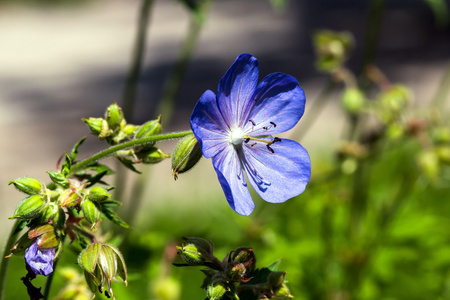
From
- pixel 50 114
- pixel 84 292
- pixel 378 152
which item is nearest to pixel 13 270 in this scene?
pixel 84 292

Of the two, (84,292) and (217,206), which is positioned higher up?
(84,292)

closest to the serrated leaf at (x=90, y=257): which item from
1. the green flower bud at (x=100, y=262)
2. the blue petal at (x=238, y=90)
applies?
the green flower bud at (x=100, y=262)

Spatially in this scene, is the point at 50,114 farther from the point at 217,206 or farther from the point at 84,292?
the point at 84,292

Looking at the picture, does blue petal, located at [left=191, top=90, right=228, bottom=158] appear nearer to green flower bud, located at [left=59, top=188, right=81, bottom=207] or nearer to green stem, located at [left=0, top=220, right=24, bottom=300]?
green flower bud, located at [left=59, top=188, right=81, bottom=207]

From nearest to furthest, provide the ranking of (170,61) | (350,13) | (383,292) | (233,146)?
(233,146), (383,292), (170,61), (350,13)

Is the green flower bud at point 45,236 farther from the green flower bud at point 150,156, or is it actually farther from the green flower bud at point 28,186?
the green flower bud at point 150,156

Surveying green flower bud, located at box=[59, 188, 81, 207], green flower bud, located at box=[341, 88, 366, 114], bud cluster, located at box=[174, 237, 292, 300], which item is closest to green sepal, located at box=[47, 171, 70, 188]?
green flower bud, located at box=[59, 188, 81, 207]

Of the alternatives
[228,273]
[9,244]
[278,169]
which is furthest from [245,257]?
[9,244]
